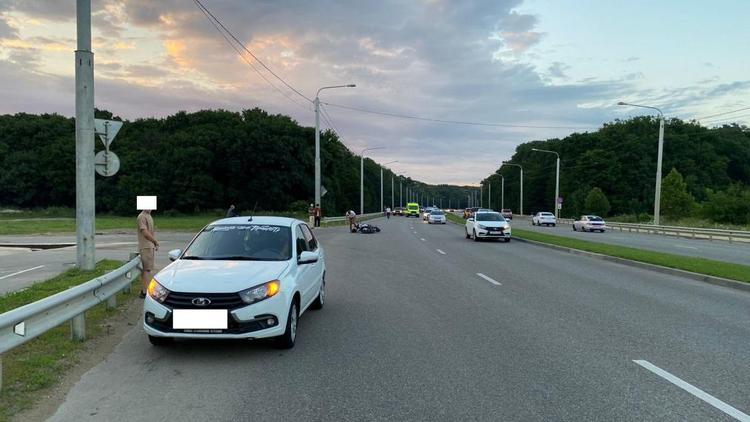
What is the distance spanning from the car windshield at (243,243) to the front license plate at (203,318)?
4.21ft

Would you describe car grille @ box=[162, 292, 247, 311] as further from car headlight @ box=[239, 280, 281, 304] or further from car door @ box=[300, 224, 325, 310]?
car door @ box=[300, 224, 325, 310]

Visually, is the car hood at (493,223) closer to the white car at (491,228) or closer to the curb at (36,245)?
the white car at (491,228)

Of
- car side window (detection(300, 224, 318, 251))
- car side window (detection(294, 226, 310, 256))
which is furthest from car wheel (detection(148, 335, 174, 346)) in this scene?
→ car side window (detection(300, 224, 318, 251))

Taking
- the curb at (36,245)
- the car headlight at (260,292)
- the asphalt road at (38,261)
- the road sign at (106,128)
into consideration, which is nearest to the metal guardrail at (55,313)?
the car headlight at (260,292)

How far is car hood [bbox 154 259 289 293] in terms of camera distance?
239 inches

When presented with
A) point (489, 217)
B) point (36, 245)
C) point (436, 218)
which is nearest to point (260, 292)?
point (36, 245)

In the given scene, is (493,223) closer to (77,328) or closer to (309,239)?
(309,239)

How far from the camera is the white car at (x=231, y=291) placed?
5965 millimetres

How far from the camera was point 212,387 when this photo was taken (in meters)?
5.21

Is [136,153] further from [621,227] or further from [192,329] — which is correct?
[192,329]

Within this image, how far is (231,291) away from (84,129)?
7.06 metres

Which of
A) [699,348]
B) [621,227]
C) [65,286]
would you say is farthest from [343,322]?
[621,227]

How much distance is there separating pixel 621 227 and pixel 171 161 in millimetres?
52276

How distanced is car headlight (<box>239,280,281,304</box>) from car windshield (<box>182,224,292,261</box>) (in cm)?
90
